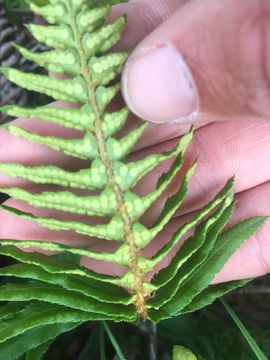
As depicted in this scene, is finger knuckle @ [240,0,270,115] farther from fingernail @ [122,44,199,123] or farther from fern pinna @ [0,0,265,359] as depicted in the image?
fern pinna @ [0,0,265,359]

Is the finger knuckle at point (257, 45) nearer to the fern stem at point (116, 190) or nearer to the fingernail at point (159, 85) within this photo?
the fingernail at point (159, 85)

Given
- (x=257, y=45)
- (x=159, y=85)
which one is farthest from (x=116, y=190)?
(x=257, y=45)

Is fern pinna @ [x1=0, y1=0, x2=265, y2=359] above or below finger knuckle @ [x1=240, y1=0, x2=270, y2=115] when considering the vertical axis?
below

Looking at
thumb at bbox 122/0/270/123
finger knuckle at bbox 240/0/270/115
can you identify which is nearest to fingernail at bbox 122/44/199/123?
thumb at bbox 122/0/270/123

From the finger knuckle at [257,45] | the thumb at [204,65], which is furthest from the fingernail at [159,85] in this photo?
the finger knuckle at [257,45]

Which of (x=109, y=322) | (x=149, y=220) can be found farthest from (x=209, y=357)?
(x=149, y=220)

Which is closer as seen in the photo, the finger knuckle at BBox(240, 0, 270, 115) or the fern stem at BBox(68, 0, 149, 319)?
the finger knuckle at BBox(240, 0, 270, 115)
